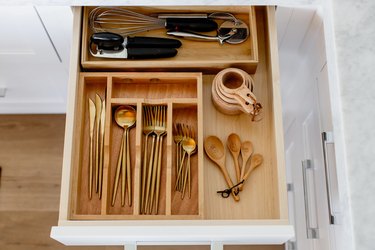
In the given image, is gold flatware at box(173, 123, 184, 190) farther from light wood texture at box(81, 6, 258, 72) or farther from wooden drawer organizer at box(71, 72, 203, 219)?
light wood texture at box(81, 6, 258, 72)

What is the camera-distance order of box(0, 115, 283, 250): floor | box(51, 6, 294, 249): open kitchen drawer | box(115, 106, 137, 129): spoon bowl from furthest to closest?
box(0, 115, 283, 250): floor < box(115, 106, 137, 129): spoon bowl < box(51, 6, 294, 249): open kitchen drawer

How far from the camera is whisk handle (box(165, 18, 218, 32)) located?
1.34 metres

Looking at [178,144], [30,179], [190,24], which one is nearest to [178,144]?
[178,144]

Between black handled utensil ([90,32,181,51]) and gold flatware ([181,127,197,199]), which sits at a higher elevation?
black handled utensil ([90,32,181,51])

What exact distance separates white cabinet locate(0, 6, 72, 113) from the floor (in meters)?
0.07

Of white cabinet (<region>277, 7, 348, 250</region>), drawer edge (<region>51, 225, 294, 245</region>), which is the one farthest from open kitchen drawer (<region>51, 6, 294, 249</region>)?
white cabinet (<region>277, 7, 348, 250</region>)

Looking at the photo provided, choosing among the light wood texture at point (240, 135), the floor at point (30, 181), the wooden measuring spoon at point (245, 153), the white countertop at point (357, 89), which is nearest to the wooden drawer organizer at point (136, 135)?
the light wood texture at point (240, 135)

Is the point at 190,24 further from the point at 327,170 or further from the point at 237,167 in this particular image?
the point at 327,170

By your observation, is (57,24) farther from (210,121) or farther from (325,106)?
(325,106)

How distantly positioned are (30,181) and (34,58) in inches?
23.2

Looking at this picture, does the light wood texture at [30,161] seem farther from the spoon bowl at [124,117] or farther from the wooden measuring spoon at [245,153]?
the wooden measuring spoon at [245,153]

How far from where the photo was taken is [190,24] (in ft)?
4.40

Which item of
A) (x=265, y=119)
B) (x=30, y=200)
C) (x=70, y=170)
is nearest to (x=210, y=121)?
(x=265, y=119)

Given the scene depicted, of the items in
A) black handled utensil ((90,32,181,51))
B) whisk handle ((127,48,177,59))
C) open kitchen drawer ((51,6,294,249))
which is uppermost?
black handled utensil ((90,32,181,51))
